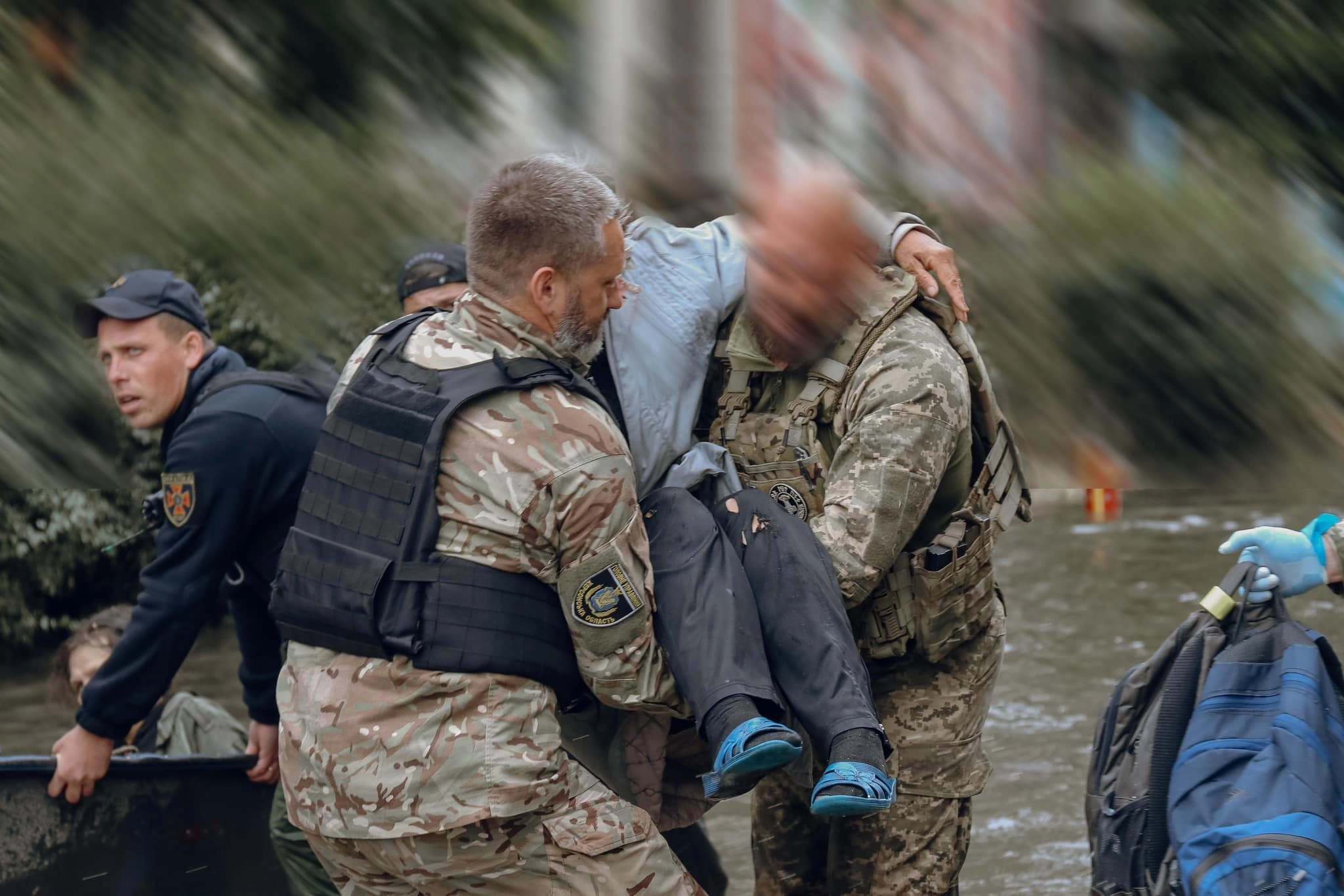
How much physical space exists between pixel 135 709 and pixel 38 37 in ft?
5.82

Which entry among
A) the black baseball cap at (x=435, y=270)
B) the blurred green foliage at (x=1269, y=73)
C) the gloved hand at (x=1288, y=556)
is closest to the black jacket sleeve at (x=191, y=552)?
the black baseball cap at (x=435, y=270)

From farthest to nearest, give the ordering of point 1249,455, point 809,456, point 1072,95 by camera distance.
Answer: point 1249,455 → point 809,456 → point 1072,95

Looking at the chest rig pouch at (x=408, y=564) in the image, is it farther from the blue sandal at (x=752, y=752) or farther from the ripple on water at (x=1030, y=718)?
the ripple on water at (x=1030, y=718)

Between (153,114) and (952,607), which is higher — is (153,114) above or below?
above

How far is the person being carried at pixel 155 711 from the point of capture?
424cm

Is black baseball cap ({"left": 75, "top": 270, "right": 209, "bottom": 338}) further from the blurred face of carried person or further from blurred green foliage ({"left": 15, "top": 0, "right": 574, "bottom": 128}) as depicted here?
the blurred face of carried person

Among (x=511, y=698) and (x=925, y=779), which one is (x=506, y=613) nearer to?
(x=511, y=698)

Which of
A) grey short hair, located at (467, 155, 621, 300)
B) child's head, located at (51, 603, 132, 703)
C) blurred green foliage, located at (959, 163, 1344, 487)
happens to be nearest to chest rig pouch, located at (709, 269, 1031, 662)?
blurred green foliage, located at (959, 163, 1344, 487)

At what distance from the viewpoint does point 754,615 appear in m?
2.45

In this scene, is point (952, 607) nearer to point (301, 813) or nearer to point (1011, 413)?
point (1011, 413)

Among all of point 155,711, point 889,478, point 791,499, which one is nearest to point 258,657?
point 155,711

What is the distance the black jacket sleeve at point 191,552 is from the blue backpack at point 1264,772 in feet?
6.35

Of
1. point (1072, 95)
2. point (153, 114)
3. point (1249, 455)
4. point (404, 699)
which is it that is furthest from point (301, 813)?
point (1249, 455)

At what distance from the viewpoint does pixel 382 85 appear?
6.15 ft
